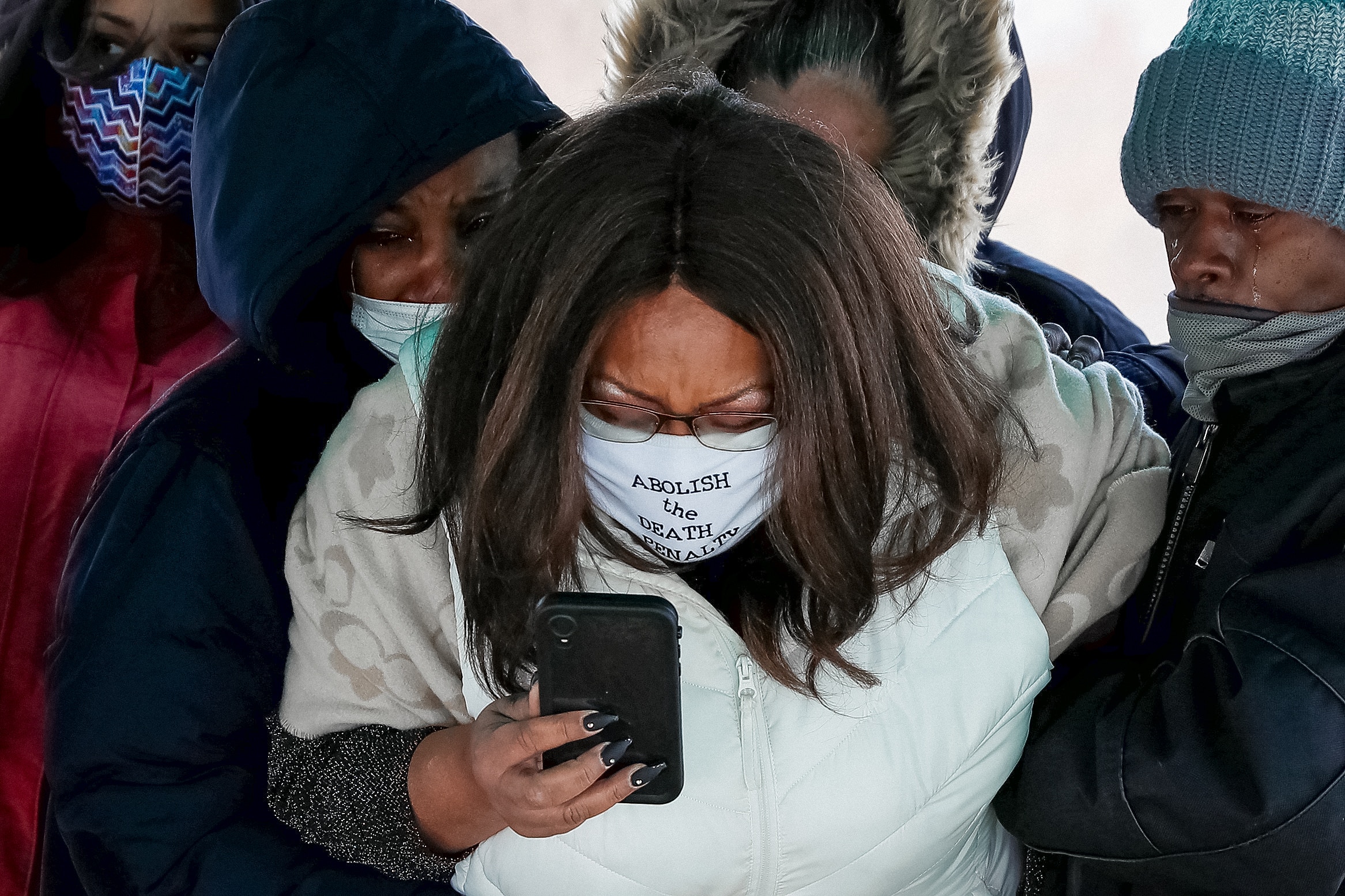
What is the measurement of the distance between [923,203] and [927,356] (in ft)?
2.51

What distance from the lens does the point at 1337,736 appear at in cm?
107

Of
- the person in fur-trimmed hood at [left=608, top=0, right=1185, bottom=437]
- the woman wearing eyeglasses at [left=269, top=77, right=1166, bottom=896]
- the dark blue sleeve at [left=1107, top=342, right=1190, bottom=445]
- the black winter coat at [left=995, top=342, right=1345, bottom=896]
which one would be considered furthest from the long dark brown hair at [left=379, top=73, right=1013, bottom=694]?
the person in fur-trimmed hood at [left=608, top=0, right=1185, bottom=437]

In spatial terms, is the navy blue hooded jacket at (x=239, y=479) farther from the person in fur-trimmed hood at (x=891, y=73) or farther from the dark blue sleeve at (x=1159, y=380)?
the dark blue sleeve at (x=1159, y=380)

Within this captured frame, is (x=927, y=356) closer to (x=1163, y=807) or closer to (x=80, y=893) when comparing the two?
(x=1163, y=807)

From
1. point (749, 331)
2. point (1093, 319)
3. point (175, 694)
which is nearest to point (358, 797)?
point (175, 694)

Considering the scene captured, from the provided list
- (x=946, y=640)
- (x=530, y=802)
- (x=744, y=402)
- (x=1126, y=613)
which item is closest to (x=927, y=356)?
(x=744, y=402)

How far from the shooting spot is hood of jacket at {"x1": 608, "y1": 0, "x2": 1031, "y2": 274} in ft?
6.04

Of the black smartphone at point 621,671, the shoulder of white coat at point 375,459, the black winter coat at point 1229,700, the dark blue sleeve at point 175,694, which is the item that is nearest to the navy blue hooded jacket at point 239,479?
the dark blue sleeve at point 175,694

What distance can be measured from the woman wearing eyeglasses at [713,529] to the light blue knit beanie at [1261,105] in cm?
26

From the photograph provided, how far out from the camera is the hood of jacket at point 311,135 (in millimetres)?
1403

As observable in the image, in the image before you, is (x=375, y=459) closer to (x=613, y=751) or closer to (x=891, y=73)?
(x=613, y=751)

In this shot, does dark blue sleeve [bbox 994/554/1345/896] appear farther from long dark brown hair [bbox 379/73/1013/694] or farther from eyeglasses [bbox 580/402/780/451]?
eyeglasses [bbox 580/402/780/451]

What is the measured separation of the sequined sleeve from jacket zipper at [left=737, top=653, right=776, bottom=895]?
33 centimetres

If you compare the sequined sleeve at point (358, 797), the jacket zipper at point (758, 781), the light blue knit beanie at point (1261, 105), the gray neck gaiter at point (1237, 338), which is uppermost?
the light blue knit beanie at point (1261, 105)
